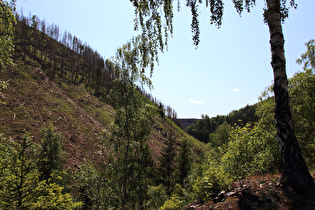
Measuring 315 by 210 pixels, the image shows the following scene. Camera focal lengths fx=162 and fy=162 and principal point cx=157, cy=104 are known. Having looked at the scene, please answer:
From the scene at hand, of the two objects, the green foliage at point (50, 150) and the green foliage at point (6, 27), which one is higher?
the green foliage at point (6, 27)

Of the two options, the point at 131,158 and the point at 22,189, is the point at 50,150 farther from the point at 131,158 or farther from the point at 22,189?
the point at 22,189

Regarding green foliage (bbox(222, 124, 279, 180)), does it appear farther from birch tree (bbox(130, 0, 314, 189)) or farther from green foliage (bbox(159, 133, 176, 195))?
green foliage (bbox(159, 133, 176, 195))

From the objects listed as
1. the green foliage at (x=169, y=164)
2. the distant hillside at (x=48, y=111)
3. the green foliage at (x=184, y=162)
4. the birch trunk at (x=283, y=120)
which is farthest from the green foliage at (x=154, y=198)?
the birch trunk at (x=283, y=120)

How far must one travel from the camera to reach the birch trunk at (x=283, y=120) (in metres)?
4.39

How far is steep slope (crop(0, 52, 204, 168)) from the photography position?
35406 millimetres

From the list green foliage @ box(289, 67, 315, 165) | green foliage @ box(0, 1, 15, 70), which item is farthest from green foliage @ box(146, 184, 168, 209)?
green foliage @ box(0, 1, 15, 70)

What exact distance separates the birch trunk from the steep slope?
30.8 meters

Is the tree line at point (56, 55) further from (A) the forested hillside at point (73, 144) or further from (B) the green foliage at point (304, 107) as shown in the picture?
(B) the green foliage at point (304, 107)

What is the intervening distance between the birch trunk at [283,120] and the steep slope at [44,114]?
30.8 m

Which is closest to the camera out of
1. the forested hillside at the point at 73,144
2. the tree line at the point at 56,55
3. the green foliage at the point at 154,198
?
the forested hillside at the point at 73,144

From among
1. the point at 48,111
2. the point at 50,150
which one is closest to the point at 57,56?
the point at 48,111

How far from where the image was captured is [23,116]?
37938 millimetres

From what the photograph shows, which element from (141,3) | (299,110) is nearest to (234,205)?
(141,3)

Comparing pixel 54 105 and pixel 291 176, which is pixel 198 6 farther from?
pixel 54 105
